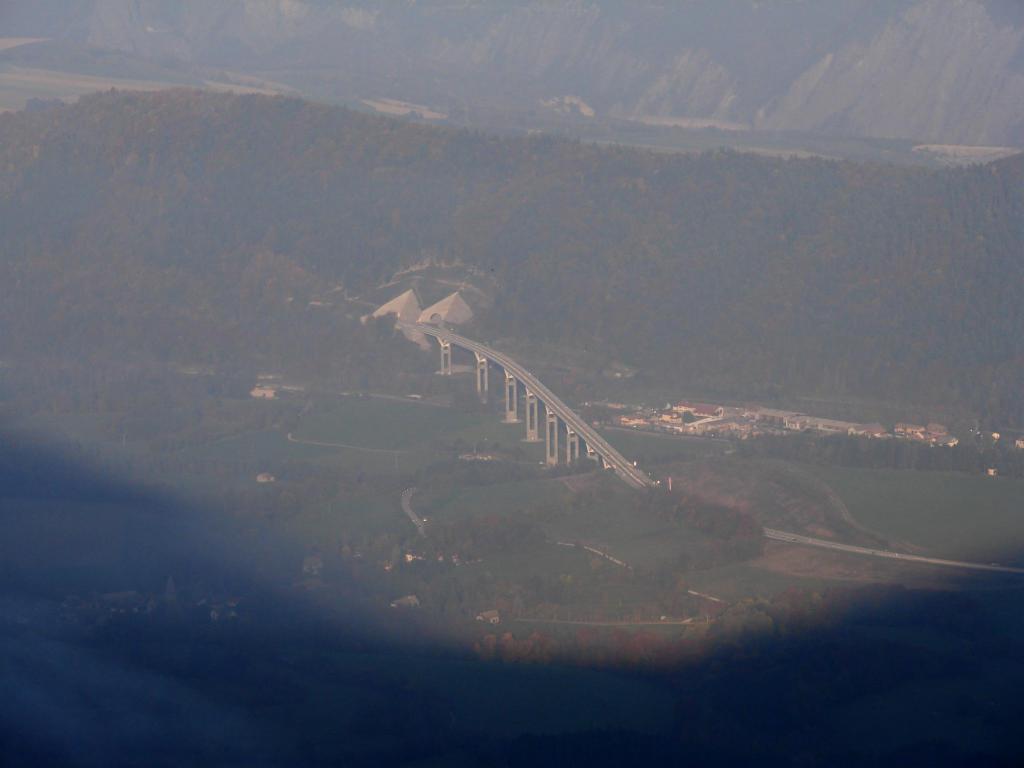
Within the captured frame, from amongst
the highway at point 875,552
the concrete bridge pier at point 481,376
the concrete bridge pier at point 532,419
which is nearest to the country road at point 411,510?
the concrete bridge pier at point 532,419

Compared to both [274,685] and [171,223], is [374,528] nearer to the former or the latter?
[274,685]

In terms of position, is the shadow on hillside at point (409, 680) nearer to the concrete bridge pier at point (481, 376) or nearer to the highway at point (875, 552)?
the highway at point (875, 552)

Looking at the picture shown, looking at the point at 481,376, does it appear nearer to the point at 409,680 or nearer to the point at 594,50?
the point at 409,680

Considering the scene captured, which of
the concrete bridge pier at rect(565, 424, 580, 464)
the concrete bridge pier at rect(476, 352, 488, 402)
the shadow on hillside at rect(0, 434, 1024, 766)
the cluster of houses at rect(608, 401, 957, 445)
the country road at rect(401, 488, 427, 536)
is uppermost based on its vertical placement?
the concrete bridge pier at rect(476, 352, 488, 402)

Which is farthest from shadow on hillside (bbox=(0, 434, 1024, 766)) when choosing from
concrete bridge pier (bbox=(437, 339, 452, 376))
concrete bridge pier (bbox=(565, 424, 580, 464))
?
concrete bridge pier (bbox=(437, 339, 452, 376))

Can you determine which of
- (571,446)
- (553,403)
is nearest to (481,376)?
(553,403)

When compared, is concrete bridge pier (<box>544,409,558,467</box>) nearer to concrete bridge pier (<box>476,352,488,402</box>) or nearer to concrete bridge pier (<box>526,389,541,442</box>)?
concrete bridge pier (<box>526,389,541,442</box>)
